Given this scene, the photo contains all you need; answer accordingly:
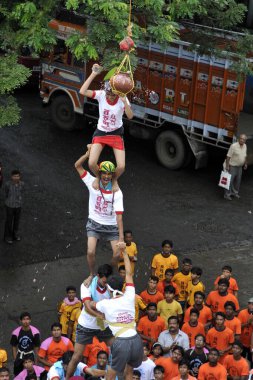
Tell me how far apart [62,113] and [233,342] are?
1203 cm

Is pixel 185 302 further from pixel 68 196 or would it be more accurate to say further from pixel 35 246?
pixel 68 196

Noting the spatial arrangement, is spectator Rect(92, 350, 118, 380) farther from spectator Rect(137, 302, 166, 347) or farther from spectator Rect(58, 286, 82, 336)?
spectator Rect(58, 286, 82, 336)

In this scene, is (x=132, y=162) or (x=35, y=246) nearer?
(x=35, y=246)

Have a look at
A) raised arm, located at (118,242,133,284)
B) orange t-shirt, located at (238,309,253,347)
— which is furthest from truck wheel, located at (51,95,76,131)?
raised arm, located at (118,242,133,284)

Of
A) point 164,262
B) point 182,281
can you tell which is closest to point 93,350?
point 182,281

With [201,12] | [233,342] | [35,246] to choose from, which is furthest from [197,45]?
[233,342]

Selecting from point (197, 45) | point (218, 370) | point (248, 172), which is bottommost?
point (248, 172)

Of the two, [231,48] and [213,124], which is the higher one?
[231,48]

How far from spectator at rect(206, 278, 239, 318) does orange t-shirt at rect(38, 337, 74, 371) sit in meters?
2.64

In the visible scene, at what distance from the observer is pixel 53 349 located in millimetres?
12352

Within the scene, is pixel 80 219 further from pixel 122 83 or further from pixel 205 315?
pixel 122 83

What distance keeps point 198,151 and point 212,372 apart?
960 centimetres

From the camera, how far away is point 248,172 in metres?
21.9

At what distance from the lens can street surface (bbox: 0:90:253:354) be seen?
15.8 meters
